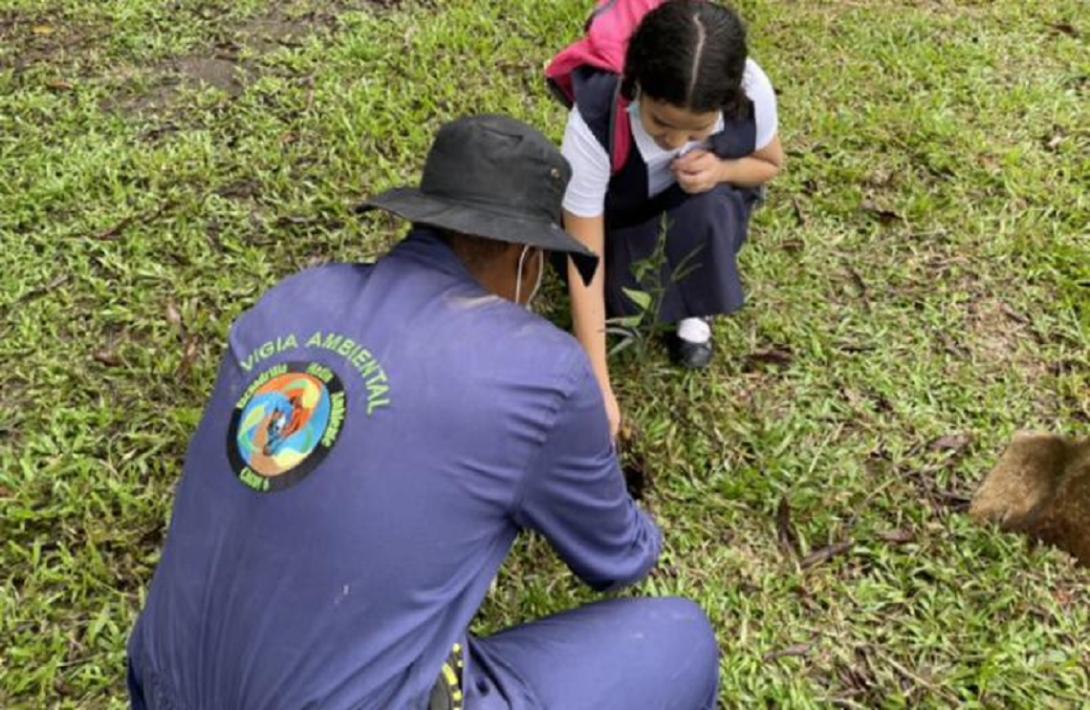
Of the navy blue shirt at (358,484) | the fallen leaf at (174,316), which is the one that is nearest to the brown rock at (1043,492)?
the navy blue shirt at (358,484)

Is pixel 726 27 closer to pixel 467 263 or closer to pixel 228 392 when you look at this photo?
pixel 467 263

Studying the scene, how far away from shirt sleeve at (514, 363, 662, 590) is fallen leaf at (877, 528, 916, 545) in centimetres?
85

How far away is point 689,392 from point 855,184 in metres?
1.24

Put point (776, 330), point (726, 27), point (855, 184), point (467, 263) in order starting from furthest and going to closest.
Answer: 1. point (855, 184)
2. point (776, 330)
3. point (726, 27)
4. point (467, 263)

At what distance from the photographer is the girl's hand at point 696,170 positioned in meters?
2.43

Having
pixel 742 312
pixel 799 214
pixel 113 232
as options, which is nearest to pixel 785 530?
pixel 742 312

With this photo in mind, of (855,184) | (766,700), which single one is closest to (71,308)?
(766,700)

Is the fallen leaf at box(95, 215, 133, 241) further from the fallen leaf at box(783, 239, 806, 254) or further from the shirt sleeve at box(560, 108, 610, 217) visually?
the fallen leaf at box(783, 239, 806, 254)

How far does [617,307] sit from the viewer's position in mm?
2771

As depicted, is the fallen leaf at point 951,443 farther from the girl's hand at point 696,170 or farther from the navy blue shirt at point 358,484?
the navy blue shirt at point 358,484

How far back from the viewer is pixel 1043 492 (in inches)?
92.1

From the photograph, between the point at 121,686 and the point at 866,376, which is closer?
the point at 121,686

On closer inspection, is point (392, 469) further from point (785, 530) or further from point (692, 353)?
point (692, 353)

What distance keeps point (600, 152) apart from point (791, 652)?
1.25 meters
